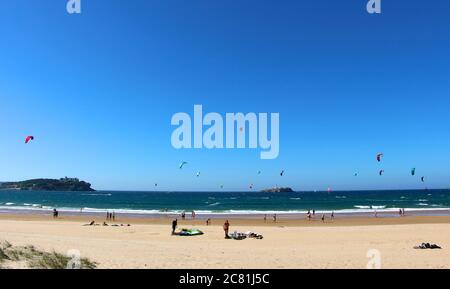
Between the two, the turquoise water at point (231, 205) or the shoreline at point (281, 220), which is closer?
the shoreline at point (281, 220)

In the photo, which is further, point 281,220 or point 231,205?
point 231,205

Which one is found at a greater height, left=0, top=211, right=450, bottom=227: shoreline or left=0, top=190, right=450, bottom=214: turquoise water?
left=0, top=211, right=450, bottom=227: shoreline

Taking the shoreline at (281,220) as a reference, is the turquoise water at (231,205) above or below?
below

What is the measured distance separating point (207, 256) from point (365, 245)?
30.1 ft

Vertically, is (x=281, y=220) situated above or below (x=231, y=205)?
above

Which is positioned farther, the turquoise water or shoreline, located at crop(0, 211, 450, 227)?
the turquoise water

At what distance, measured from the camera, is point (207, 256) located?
16266 millimetres
